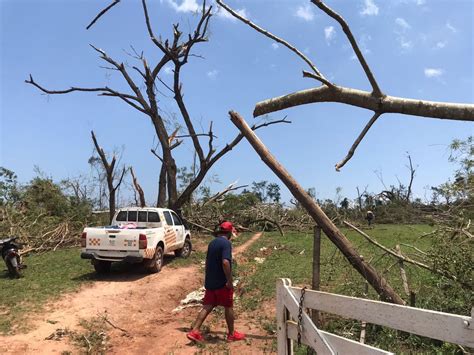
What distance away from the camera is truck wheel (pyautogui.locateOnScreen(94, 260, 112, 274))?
12.7 m

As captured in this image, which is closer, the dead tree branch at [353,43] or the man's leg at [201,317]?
the dead tree branch at [353,43]

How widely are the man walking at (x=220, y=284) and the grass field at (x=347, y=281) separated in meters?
0.86

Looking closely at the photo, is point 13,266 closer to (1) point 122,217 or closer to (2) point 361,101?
(1) point 122,217

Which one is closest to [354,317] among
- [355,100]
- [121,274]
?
[355,100]

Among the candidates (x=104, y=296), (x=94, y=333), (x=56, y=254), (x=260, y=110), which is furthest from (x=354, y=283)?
(x=56, y=254)

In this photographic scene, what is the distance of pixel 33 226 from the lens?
61.7ft

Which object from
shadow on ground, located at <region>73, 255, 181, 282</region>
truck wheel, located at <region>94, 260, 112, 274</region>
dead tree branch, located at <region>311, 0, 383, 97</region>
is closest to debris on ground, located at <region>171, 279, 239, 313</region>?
shadow on ground, located at <region>73, 255, 181, 282</region>

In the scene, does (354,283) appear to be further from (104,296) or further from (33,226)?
(33,226)

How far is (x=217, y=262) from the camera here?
7.64 m

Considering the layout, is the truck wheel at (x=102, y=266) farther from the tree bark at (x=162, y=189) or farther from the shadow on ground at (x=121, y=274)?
the tree bark at (x=162, y=189)

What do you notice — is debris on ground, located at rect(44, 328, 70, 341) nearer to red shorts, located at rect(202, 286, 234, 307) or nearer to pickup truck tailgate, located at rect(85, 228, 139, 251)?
red shorts, located at rect(202, 286, 234, 307)

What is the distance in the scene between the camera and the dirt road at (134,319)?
721 cm

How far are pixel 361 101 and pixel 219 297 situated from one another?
5.26m

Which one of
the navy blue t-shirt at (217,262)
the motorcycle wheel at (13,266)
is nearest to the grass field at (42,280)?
the motorcycle wheel at (13,266)
